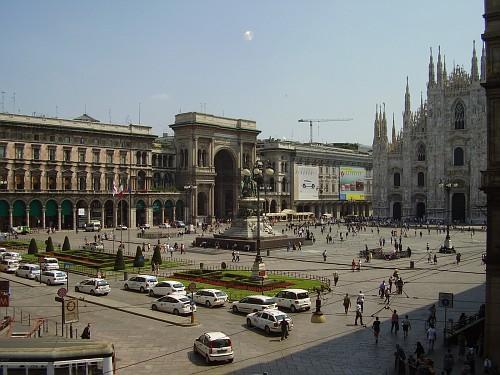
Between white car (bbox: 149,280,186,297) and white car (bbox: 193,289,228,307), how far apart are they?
167cm

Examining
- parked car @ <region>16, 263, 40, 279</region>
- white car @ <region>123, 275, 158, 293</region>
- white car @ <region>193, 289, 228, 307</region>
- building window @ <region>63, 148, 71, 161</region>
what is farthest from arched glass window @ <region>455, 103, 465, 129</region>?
white car @ <region>193, 289, 228, 307</region>

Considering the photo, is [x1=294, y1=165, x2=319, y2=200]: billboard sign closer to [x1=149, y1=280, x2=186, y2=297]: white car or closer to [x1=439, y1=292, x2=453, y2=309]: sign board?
A: [x1=149, y1=280, x2=186, y2=297]: white car

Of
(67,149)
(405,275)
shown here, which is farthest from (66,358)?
(67,149)

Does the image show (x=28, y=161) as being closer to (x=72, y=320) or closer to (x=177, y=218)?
(x=177, y=218)

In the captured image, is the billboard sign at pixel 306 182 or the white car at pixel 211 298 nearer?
the white car at pixel 211 298

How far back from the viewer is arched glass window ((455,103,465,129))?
10744 centimetres

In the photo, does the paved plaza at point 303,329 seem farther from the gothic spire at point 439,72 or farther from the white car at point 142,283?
the gothic spire at point 439,72

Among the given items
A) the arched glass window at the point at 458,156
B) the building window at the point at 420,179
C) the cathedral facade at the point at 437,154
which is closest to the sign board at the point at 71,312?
the cathedral facade at the point at 437,154

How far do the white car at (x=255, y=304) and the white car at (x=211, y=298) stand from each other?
188 centimetres

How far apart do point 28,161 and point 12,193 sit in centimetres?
545

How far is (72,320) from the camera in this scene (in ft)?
78.3

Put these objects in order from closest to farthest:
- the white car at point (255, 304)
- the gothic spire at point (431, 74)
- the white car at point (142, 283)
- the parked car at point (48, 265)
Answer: the white car at point (255, 304) < the white car at point (142, 283) < the parked car at point (48, 265) < the gothic spire at point (431, 74)

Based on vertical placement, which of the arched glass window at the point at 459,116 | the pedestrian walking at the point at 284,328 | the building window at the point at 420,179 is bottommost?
the pedestrian walking at the point at 284,328

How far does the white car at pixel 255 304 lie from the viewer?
1128 inches
